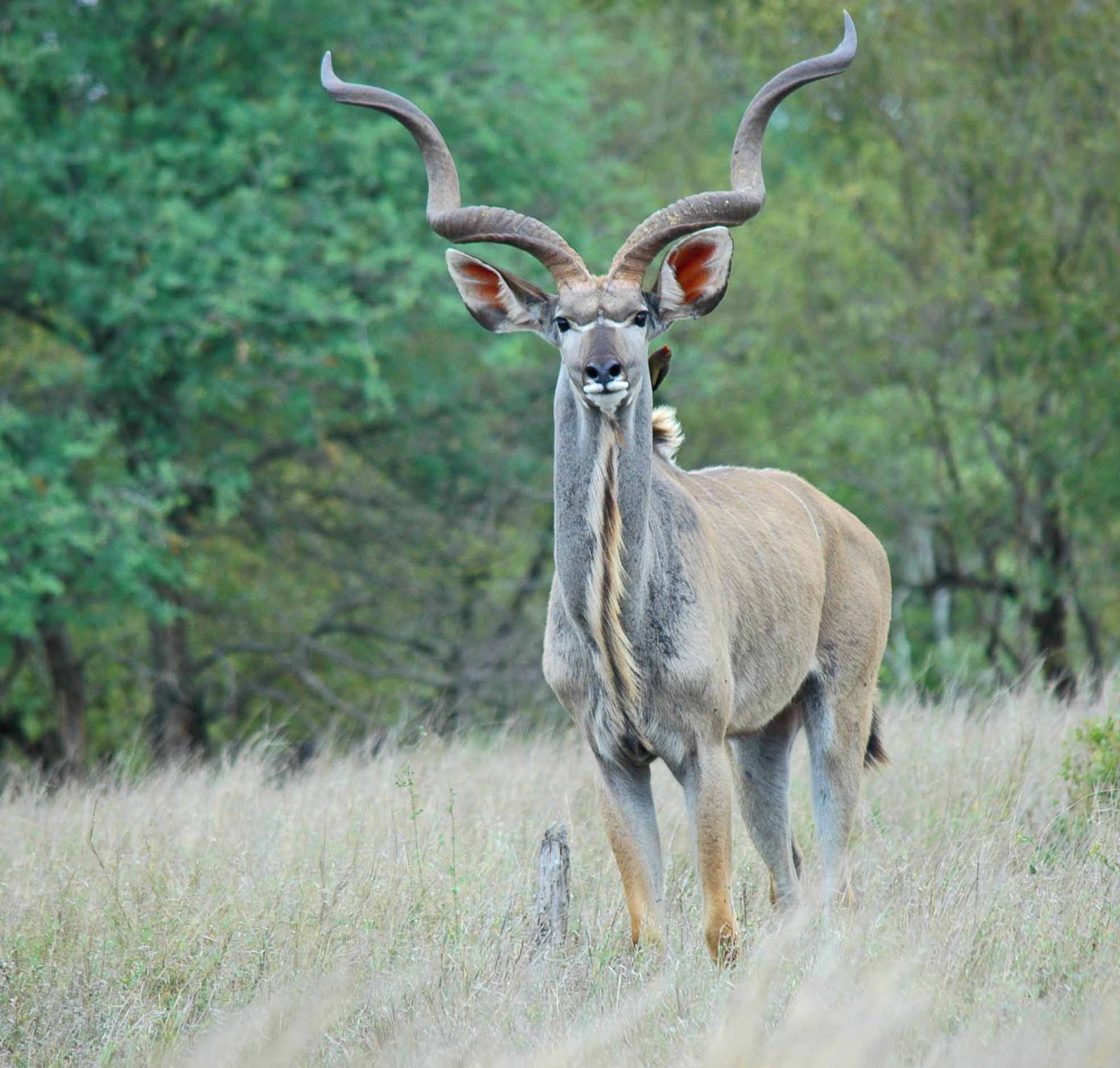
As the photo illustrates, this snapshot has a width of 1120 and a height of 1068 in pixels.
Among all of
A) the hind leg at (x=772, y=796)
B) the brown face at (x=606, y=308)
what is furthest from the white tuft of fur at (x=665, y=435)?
the hind leg at (x=772, y=796)

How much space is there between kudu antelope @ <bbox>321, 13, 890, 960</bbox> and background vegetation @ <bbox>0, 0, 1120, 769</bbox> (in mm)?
5020

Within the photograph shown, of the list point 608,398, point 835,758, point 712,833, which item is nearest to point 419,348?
point 835,758

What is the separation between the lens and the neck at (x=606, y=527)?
489 centimetres

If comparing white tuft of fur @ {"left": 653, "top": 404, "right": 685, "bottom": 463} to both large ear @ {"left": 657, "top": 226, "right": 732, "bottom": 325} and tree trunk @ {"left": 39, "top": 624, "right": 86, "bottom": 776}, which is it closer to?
large ear @ {"left": 657, "top": 226, "right": 732, "bottom": 325}

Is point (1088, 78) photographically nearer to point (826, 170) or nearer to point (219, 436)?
point (826, 170)

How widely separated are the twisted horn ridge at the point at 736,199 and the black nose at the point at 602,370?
0.41 metres

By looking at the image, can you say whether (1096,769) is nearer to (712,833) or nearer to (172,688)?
(712,833)

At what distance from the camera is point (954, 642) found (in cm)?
1819

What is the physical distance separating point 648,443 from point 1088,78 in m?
9.18

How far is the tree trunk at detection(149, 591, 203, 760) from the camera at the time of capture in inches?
538

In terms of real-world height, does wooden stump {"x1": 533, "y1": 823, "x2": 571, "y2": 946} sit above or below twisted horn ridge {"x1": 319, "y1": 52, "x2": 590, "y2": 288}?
below

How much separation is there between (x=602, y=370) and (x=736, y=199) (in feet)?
3.25

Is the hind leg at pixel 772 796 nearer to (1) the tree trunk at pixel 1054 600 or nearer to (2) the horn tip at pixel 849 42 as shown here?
(2) the horn tip at pixel 849 42

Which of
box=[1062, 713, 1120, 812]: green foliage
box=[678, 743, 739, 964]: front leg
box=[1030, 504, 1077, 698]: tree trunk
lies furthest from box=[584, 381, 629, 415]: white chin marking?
box=[1030, 504, 1077, 698]: tree trunk
